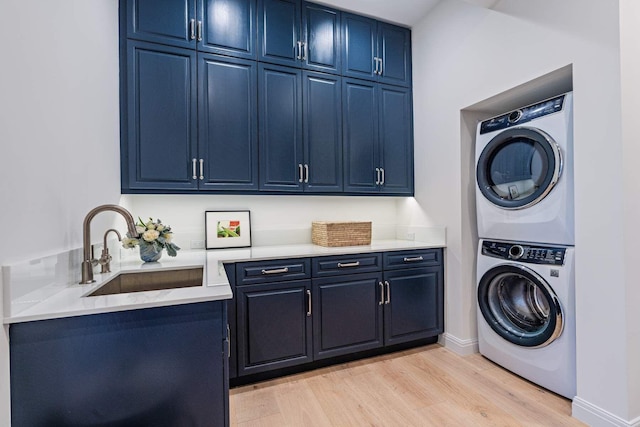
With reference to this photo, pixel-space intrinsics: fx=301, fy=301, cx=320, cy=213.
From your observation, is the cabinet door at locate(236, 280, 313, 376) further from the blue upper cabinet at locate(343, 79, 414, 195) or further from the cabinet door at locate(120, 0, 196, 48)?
the cabinet door at locate(120, 0, 196, 48)

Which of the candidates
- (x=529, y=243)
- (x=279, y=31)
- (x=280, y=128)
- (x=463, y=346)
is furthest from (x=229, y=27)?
(x=463, y=346)

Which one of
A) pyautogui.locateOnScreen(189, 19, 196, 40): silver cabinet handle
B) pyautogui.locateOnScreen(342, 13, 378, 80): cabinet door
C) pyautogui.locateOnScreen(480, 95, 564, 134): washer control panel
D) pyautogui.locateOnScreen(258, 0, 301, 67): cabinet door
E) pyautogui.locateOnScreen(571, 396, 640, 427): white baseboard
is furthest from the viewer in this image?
pyautogui.locateOnScreen(342, 13, 378, 80): cabinet door

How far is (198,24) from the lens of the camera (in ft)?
7.30

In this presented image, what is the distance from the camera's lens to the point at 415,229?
294 centimetres

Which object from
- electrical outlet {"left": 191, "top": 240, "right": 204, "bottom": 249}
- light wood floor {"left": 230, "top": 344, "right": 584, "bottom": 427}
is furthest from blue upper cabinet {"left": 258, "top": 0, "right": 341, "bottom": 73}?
light wood floor {"left": 230, "top": 344, "right": 584, "bottom": 427}

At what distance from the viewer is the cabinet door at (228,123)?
2262mm

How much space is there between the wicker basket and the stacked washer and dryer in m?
0.91

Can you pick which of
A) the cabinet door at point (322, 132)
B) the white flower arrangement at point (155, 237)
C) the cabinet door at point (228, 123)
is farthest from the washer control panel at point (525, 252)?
the white flower arrangement at point (155, 237)

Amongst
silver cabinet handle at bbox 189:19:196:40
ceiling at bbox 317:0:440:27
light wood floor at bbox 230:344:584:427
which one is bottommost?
light wood floor at bbox 230:344:584:427

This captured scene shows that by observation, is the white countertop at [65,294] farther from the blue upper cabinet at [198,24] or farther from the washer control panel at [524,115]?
the washer control panel at [524,115]

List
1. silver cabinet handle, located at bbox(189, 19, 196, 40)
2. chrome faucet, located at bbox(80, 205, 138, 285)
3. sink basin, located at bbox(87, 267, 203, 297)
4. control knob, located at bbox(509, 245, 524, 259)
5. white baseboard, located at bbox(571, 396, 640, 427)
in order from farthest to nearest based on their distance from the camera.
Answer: silver cabinet handle, located at bbox(189, 19, 196, 40)
control knob, located at bbox(509, 245, 524, 259)
sink basin, located at bbox(87, 267, 203, 297)
white baseboard, located at bbox(571, 396, 640, 427)
chrome faucet, located at bbox(80, 205, 138, 285)

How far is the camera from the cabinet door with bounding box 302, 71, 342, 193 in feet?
8.39

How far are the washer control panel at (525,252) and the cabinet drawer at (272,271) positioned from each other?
1.35m

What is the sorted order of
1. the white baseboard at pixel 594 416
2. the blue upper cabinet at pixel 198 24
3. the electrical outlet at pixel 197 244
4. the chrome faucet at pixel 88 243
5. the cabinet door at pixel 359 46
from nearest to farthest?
the chrome faucet at pixel 88 243
the white baseboard at pixel 594 416
the blue upper cabinet at pixel 198 24
the electrical outlet at pixel 197 244
the cabinet door at pixel 359 46
